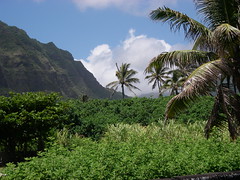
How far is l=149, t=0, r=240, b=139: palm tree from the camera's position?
25.8 feet

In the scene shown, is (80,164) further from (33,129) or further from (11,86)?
(11,86)

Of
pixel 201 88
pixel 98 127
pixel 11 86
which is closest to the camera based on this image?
pixel 201 88

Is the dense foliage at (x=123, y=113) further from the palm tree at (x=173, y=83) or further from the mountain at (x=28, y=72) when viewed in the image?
the mountain at (x=28, y=72)

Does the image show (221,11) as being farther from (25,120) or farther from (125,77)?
(125,77)

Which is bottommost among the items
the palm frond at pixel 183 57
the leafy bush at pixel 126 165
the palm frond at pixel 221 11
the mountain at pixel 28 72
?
the leafy bush at pixel 126 165

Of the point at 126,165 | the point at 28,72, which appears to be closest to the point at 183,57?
the point at 126,165

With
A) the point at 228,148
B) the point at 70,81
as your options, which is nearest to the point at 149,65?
the point at 228,148

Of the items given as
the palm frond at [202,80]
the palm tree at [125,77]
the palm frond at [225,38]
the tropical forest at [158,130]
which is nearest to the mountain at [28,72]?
the palm tree at [125,77]

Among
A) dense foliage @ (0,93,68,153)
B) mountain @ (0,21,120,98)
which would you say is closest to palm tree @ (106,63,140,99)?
dense foliage @ (0,93,68,153)

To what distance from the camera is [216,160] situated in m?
5.87

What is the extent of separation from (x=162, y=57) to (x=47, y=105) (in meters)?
5.10

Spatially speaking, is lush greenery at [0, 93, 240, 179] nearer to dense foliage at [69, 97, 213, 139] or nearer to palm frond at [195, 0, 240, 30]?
dense foliage at [69, 97, 213, 139]

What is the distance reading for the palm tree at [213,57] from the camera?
7855 mm

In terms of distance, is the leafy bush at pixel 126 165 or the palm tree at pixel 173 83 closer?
the leafy bush at pixel 126 165
